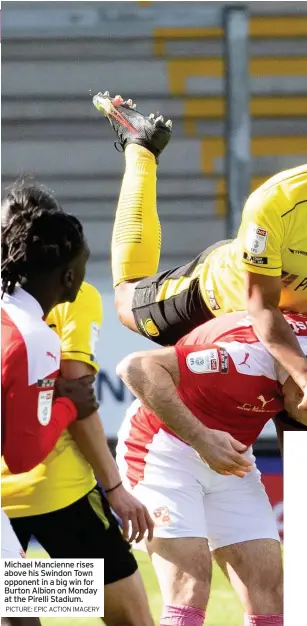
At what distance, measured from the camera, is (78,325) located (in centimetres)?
296

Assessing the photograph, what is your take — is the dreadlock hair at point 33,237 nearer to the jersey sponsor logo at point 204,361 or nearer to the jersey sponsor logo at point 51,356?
the jersey sponsor logo at point 51,356

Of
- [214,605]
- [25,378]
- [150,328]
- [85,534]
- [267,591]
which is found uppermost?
[25,378]

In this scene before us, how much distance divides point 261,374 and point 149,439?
34 centimetres

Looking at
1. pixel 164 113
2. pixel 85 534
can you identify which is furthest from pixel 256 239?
pixel 164 113

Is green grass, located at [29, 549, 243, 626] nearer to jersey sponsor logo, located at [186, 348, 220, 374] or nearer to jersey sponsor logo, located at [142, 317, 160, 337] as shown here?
jersey sponsor logo, located at [142, 317, 160, 337]

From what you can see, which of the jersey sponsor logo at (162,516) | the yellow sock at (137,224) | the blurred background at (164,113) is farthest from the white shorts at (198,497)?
the blurred background at (164,113)

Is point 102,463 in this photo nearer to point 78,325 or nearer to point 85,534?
point 85,534

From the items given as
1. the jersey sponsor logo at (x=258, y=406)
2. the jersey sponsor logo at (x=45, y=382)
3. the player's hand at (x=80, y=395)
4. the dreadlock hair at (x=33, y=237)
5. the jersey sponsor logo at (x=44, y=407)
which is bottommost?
the player's hand at (x=80, y=395)

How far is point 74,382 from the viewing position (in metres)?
2.90

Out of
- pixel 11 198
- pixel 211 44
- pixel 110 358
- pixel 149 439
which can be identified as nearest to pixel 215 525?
pixel 149 439

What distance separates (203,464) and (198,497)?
81 millimetres

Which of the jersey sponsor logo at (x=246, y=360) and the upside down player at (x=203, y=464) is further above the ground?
the jersey sponsor logo at (x=246, y=360)

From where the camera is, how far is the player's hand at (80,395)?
2811mm

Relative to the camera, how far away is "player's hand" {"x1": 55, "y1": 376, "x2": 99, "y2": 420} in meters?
2.81
